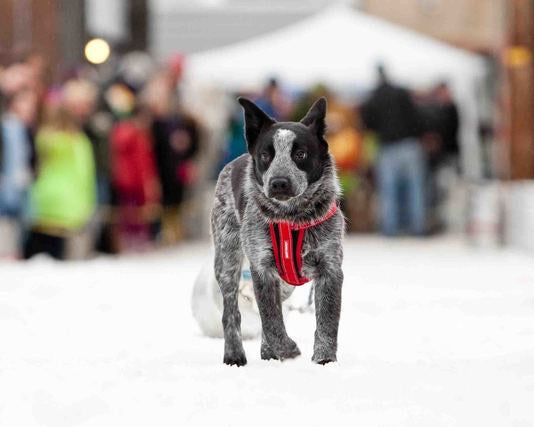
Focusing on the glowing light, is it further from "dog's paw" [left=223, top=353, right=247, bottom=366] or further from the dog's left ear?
the dog's left ear

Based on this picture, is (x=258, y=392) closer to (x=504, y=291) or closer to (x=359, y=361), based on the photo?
(x=359, y=361)

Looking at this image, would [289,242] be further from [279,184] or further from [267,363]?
[267,363]

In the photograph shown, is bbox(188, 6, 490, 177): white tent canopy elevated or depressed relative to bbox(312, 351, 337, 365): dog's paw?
elevated

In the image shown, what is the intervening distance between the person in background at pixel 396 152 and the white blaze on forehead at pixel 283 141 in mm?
12381

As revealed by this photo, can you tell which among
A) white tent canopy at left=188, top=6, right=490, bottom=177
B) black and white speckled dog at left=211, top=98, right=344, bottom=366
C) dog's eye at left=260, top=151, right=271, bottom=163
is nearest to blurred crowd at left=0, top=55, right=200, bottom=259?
white tent canopy at left=188, top=6, right=490, bottom=177

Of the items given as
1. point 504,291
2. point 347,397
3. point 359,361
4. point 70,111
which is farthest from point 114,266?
point 347,397

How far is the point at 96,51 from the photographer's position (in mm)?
21469

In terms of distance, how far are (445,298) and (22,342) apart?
331cm

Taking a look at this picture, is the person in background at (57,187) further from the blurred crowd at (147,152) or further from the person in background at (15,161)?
the person in background at (15,161)

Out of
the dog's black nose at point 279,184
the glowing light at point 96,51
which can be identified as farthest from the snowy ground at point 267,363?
the glowing light at point 96,51

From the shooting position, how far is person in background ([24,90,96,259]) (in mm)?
12898

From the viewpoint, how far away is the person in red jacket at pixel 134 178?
14352mm

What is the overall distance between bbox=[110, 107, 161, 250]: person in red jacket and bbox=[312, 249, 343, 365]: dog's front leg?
9261 millimetres

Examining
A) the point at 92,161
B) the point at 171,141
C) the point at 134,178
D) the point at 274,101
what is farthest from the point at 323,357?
the point at 274,101
